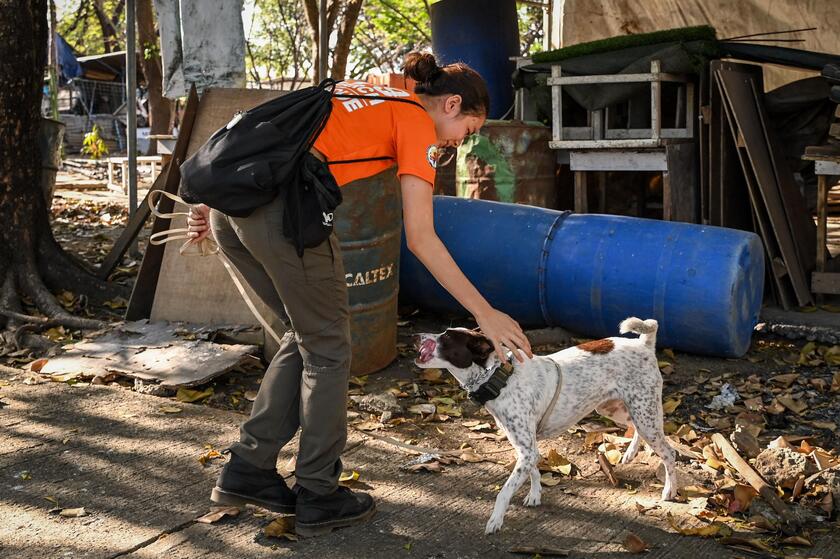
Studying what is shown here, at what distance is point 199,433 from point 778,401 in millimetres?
3087

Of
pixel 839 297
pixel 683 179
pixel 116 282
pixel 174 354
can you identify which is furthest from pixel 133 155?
pixel 839 297

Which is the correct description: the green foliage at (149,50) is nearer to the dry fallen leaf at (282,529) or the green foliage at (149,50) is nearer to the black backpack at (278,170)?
the black backpack at (278,170)

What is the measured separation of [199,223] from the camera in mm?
3678

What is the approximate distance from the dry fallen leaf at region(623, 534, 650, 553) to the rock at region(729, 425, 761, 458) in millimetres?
1153

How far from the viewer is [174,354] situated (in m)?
5.59

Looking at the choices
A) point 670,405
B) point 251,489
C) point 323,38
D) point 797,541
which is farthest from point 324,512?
point 323,38

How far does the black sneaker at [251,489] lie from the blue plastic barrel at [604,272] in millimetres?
3139

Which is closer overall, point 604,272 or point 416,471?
point 416,471

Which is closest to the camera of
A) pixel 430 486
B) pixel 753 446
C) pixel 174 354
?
pixel 430 486

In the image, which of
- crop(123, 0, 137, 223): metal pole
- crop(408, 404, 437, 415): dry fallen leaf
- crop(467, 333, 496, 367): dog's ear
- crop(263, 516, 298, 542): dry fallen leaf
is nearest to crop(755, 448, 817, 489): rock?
crop(467, 333, 496, 367): dog's ear

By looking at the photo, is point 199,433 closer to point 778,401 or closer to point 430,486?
point 430,486

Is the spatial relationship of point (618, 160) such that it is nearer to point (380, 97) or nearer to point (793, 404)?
point (793, 404)

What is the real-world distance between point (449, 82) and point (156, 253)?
12.5 feet

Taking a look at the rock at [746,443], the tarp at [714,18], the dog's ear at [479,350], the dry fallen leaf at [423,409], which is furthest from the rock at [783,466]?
the tarp at [714,18]
